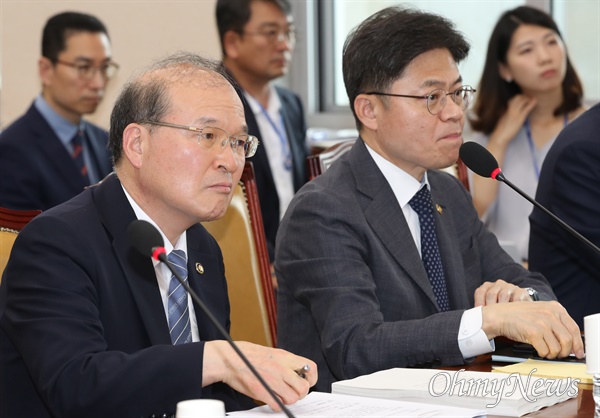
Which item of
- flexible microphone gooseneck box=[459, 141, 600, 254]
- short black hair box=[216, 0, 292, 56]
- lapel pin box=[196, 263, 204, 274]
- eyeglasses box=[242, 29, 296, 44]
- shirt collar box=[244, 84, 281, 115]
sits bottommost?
lapel pin box=[196, 263, 204, 274]

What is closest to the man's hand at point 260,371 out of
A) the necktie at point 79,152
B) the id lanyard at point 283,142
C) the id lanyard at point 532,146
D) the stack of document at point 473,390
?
the stack of document at point 473,390

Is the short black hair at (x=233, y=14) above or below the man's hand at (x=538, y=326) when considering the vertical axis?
above

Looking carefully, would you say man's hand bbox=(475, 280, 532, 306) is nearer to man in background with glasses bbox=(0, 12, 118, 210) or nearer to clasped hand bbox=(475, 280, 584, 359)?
clasped hand bbox=(475, 280, 584, 359)

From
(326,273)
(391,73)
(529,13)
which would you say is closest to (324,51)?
(529,13)

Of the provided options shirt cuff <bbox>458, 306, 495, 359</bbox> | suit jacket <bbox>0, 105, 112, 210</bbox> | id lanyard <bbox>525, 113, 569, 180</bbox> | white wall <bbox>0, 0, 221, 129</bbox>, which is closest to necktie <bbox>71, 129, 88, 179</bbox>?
suit jacket <bbox>0, 105, 112, 210</bbox>

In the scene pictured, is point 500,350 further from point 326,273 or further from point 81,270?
point 81,270

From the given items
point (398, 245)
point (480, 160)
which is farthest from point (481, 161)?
point (398, 245)

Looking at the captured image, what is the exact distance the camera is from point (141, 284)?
69.8 inches

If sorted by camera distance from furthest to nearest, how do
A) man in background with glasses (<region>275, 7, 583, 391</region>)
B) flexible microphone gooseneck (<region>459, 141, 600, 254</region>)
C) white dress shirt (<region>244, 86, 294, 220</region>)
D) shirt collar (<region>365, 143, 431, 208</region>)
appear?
white dress shirt (<region>244, 86, 294, 220</region>) → shirt collar (<region>365, 143, 431, 208</region>) → flexible microphone gooseneck (<region>459, 141, 600, 254</region>) → man in background with glasses (<region>275, 7, 583, 391</region>)

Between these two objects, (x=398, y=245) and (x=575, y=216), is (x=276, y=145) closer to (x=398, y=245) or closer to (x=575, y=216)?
(x=575, y=216)

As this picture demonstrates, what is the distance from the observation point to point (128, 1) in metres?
4.91

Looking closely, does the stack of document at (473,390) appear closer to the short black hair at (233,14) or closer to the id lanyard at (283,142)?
the id lanyard at (283,142)

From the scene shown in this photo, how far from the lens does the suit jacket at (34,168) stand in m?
3.80

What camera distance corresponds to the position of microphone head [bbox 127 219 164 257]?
4.99 feet
